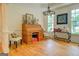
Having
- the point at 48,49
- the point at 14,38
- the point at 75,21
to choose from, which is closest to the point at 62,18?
the point at 75,21

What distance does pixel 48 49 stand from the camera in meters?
2.32

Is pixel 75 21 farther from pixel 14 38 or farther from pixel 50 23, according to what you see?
pixel 14 38

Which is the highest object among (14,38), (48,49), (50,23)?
(50,23)

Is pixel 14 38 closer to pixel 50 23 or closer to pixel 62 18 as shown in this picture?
pixel 50 23

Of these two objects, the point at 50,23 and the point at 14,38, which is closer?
the point at 14,38

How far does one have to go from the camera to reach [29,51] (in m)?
2.21

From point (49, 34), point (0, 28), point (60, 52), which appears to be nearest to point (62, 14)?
point (49, 34)

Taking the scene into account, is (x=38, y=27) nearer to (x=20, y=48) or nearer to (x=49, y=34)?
(x=49, y=34)

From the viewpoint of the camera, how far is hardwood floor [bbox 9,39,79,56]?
218 cm

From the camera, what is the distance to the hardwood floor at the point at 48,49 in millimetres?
2182

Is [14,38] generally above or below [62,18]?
below

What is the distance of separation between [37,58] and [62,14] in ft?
3.34

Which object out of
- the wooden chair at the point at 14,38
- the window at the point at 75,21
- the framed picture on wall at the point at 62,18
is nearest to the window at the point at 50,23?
the framed picture on wall at the point at 62,18

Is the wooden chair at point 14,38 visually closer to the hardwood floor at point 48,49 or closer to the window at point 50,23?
the hardwood floor at point 48,49
